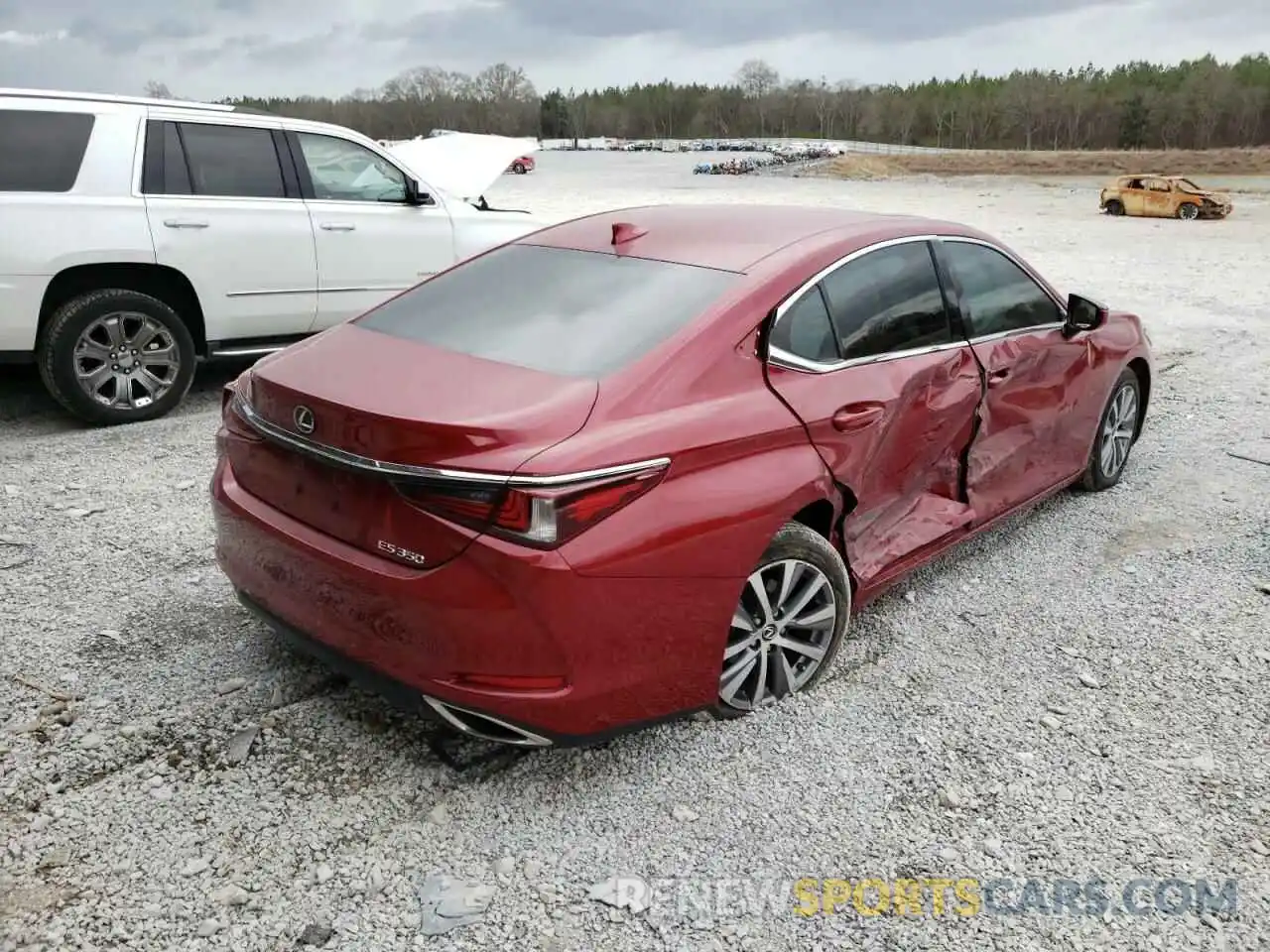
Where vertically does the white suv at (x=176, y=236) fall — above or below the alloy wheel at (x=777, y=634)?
above

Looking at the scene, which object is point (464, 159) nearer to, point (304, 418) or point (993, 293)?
point (993, 293)

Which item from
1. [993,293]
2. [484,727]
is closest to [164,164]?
[993,293]

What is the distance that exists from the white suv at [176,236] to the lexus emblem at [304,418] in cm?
384

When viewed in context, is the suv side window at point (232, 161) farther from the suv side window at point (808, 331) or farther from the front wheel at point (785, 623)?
the front wheel at point (785, 623)

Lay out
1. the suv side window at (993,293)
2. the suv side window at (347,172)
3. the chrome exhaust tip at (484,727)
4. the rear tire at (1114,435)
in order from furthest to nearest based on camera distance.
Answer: the suv side window at (347,172)
the rear tire at (1114,435)
the suv side window at (993,293)
the chrome exhaust tip at (484,727)

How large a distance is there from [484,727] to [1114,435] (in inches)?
161

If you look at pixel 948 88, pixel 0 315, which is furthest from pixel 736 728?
pixel 948 88

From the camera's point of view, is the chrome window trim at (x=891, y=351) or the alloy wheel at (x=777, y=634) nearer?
the alloy wheel at (x=777, y=634)

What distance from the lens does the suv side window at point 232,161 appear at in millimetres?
6605

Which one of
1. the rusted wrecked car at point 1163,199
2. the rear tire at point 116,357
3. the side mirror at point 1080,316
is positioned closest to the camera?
the side mirror at point 1080,316

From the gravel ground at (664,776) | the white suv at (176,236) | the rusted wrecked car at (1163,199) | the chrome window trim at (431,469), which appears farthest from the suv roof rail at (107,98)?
the rusted wrecked car at (1163,199)

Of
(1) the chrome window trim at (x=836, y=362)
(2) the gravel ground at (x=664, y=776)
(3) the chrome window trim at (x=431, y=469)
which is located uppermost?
(1) the chrome window trim at (x=836, y=362)

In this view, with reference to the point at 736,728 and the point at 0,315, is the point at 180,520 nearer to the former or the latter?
the point at 0,315

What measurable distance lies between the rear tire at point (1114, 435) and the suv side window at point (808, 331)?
2460mm
